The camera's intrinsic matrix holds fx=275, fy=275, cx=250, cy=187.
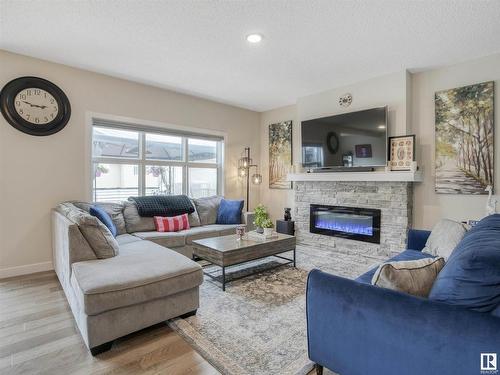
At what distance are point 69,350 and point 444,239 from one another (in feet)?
9.78

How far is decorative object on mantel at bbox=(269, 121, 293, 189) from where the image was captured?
211 inches

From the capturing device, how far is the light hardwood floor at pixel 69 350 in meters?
1.66

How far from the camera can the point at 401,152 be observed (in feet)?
12.3

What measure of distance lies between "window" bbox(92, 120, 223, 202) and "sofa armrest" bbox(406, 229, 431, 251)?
3.43 meters

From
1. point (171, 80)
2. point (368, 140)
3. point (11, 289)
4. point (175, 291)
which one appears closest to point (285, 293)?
point (175, 291)

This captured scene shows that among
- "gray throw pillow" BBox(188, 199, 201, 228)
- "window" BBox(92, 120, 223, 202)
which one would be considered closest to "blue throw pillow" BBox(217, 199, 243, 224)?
"gray throw pillow" BBox(188, 199, 201, 228)

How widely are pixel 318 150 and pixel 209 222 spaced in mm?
2155

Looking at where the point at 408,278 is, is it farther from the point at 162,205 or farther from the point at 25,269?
the point at 25,269

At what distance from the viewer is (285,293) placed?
8.84ft

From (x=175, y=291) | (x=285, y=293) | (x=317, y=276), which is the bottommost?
(x=285, y=293)

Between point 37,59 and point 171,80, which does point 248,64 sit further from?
point 37,59

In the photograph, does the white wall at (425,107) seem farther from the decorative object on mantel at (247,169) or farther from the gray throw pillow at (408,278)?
the gray throw pillow at (408,278)

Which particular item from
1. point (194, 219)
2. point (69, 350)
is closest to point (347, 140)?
point (194, 219)

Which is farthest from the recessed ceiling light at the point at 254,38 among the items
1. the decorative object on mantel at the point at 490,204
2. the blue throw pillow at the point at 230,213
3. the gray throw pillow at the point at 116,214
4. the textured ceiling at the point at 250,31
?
the decorative object on mantel at the point at 490,204
